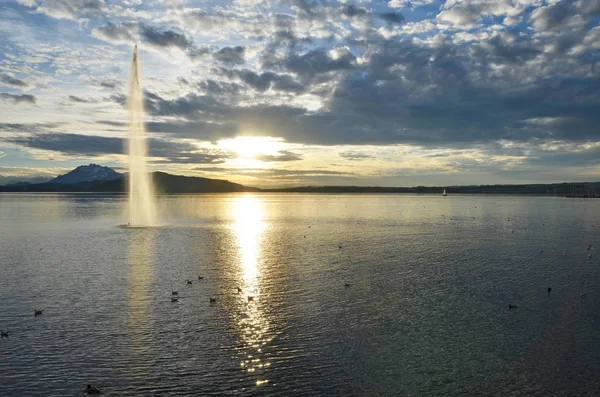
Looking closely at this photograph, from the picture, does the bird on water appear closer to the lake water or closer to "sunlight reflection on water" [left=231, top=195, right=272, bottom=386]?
the lake water

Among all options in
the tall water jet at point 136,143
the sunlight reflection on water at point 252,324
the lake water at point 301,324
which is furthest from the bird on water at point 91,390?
the tall water jet at point 136,143

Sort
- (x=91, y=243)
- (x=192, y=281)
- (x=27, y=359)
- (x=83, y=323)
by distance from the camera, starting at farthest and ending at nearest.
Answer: (x=91, y=243)
(x=192, y=281)
(x=83, y=323)
(x=27, y=359)

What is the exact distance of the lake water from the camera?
19.1 meters

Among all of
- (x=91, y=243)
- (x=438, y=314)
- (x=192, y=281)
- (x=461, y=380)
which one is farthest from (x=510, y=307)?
(x=91, y=243)

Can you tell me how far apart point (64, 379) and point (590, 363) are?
2288 centimetres

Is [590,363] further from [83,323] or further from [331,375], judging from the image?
[83,323]

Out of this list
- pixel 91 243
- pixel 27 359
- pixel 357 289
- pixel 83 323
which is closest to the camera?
pixel 27 359

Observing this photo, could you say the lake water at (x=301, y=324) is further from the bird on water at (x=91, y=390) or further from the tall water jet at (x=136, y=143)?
the tall water jet at (x=136, y=143)

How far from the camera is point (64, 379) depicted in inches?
738

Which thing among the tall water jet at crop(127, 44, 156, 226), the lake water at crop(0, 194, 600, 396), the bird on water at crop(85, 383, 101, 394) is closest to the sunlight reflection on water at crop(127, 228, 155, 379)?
the lake water at crop(0, 194, 600, 396)

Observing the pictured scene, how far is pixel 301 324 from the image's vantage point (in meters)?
26.4

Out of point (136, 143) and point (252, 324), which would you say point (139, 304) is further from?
point (136, 143)

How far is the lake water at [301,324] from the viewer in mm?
19062

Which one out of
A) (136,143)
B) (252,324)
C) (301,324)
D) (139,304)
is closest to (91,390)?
(252,324)
